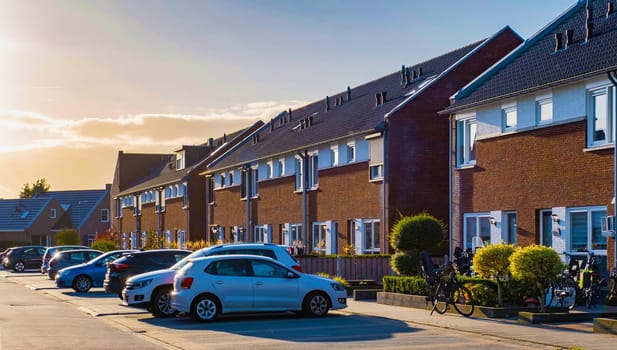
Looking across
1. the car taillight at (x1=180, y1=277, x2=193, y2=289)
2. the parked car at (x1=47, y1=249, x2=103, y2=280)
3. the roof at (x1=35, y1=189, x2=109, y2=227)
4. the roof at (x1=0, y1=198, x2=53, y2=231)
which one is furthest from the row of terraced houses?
the roof at (x1=35, y1=189, x2=109, y2=227)

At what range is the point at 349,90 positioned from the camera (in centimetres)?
4991

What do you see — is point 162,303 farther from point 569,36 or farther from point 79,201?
point 79,201

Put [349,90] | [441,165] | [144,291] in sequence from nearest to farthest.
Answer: [144,291] < [441,165] < [349,90]

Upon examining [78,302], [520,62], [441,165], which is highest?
[520,62]

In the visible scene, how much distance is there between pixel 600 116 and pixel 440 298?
6596mm

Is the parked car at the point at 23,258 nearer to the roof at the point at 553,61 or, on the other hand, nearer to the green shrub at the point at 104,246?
the green shrub at the point at 104,246

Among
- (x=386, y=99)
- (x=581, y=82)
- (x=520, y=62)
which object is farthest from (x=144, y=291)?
(x=386, y=99)

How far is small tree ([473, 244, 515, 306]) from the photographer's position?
21.1 meters

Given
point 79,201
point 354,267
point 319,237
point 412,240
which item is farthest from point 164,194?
point 412,240

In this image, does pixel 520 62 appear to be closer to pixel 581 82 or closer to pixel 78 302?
pixel 581 82

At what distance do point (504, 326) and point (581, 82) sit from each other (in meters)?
8.81

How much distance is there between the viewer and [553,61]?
28.1m

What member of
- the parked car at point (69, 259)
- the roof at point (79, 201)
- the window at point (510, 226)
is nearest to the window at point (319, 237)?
the parked car at point (69, 259)

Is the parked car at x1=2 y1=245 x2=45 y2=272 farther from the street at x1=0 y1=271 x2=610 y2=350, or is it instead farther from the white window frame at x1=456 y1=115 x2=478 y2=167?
the white window frame at x1=456 y1=115 x2=478 y2=167
